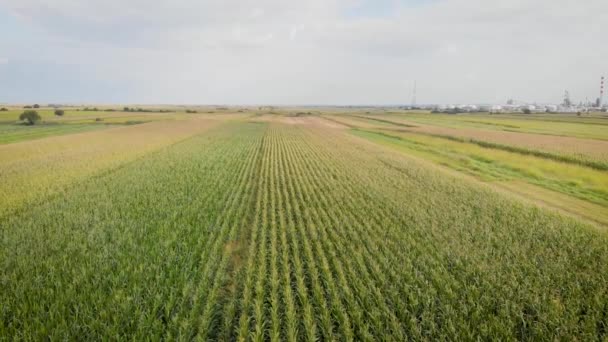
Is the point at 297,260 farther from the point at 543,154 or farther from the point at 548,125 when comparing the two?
the point at 548,125

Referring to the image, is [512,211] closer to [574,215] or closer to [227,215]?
[574,215]

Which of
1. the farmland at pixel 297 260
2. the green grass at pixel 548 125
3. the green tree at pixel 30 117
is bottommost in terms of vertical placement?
the farmland at pixel 297 260

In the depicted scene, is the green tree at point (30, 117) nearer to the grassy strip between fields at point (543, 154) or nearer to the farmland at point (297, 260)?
the farmland at point (297, 260)

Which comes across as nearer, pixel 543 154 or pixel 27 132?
pixel 543 154

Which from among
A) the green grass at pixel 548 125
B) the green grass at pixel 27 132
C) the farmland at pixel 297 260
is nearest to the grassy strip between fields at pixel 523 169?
the farmland at pixel 297 260

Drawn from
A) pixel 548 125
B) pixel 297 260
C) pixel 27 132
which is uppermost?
pixel 27 132

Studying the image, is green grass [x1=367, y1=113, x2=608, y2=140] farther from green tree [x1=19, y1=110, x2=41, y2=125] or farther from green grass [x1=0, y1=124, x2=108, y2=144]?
green tree [x1=19, y1=110, x2=41, y2=125]

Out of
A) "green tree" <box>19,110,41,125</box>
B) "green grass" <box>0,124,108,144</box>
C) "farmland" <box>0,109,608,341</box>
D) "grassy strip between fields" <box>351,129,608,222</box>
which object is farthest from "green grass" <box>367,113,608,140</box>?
"green tree" <box>19,110,41,125</box>

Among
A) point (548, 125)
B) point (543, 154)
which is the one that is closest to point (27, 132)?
point (543, 154)
